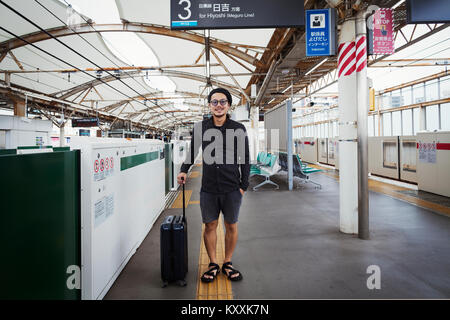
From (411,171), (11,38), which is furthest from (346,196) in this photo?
(11,38)

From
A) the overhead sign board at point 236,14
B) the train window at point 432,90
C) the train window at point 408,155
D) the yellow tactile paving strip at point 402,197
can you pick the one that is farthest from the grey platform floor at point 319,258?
the train window at point 432,90

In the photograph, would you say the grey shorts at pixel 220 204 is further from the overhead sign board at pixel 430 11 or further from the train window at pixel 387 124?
the train window at pixel 387 124

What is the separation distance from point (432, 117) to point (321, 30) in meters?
8.66

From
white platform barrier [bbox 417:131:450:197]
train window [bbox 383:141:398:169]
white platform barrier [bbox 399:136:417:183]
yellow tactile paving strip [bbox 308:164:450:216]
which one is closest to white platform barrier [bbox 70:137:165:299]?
yellow tactile paving strip [bbox 308:164:450:216]

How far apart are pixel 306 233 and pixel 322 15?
10.9 feet

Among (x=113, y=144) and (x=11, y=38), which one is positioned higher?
(x=11, y=38)

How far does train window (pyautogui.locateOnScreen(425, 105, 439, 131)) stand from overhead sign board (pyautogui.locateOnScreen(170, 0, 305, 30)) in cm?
898

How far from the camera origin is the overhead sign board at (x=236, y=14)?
3518 mm

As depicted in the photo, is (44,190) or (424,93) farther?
(424,93)

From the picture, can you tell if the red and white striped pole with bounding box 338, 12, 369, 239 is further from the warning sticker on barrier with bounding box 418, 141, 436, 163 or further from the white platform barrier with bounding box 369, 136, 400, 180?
the white platform barrier with bounding box 369, 136, 400, 180

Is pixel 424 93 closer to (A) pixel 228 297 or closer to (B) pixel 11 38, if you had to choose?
(A) pixel 228 297

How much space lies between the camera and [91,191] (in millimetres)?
1922

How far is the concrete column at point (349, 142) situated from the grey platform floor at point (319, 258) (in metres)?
0.30
